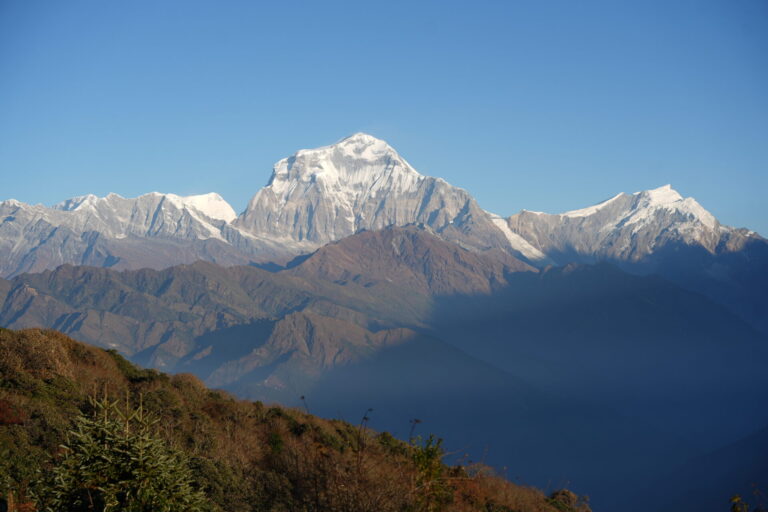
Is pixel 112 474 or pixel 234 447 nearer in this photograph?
pixel 112 474

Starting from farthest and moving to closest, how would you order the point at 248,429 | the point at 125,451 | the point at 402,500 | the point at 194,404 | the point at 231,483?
the point at 194,404
the point at 248,429
the point at 231,483
the point at 402,500
the point at 125,451

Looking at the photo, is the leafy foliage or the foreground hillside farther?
the foreground hillside

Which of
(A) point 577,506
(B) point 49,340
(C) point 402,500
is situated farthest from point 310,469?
(A) point 577,506

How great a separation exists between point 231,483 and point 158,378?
68.2 ft

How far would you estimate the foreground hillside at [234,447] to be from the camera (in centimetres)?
2173

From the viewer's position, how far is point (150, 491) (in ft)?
57.4

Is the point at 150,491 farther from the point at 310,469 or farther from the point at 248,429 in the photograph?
the point at 248,429

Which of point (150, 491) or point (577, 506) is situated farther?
point (577, 506)

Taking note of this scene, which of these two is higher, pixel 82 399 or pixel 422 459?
pixel 422 459

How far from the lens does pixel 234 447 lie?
1378 inches

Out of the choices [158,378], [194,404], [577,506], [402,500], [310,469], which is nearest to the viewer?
[402,500]

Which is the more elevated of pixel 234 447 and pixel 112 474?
pixel 112 474

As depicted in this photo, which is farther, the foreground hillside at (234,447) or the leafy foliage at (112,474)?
the foreground hillside at (234,447)

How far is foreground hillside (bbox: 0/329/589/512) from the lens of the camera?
71.3 feet
